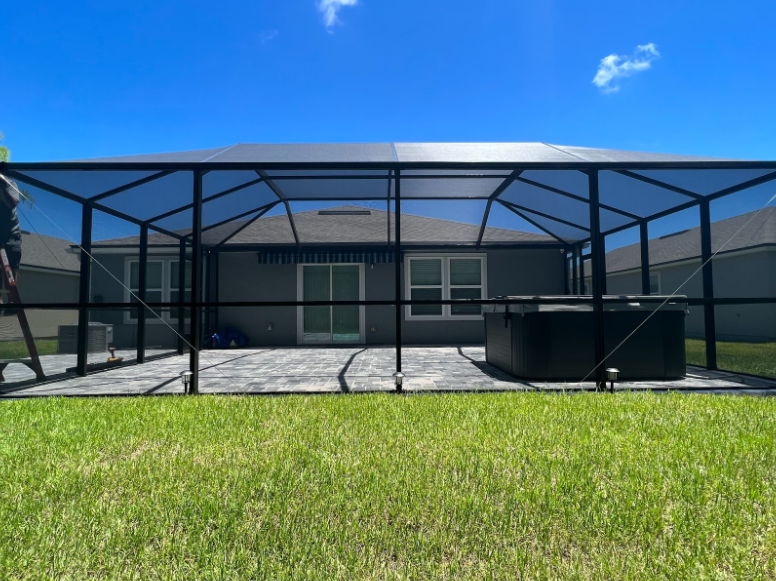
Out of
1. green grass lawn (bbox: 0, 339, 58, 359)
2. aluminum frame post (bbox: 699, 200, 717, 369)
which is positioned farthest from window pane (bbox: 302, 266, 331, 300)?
aluminum frame post (bbox: 699, 200, 717, 369)

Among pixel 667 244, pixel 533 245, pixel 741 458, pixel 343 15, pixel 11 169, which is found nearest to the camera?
pixel 741 458

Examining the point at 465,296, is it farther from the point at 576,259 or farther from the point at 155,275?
the point at 155,275

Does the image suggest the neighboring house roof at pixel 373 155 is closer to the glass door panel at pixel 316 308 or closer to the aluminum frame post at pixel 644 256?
the aluminum frame post at pixel 644 256

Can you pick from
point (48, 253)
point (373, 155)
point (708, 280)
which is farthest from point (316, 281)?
point (708, 280)

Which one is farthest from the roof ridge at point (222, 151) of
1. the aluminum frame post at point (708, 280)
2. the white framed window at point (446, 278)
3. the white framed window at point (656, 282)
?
the white framed window at point (656, 282)

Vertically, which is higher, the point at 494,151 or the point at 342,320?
the point at 494,151

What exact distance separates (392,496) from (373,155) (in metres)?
4.67

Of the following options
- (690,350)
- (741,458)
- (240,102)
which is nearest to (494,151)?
(741,458)

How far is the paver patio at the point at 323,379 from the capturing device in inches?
196

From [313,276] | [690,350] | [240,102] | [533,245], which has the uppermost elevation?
[240,102]

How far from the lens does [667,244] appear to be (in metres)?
15.6

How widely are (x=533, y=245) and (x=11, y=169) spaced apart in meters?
11.0

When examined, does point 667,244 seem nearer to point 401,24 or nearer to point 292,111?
point 401,24

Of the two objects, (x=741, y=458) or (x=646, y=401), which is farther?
(x=646, y=401)
